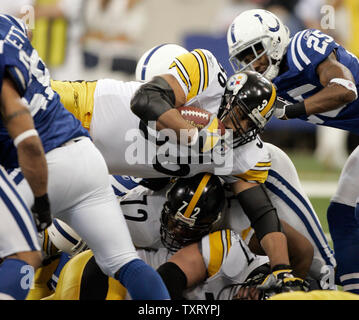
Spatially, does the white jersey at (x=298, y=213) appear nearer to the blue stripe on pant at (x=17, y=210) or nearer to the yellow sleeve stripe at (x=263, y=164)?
the yellow sleeve stripe at (x=263, y=164)

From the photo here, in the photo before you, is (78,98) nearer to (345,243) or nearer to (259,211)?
(259,211)

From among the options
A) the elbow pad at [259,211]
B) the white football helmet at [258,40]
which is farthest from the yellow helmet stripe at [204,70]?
the white football helmet at [258,40]

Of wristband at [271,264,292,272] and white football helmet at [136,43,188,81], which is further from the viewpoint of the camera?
white football helmet at [136,43,188,81]

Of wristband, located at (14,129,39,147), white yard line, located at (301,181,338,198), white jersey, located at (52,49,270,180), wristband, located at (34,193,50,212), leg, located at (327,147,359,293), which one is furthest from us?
white yard line, located at (301,181,338,198)

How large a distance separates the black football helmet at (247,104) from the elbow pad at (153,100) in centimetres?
34

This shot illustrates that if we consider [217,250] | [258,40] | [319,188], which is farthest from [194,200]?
[319,188]

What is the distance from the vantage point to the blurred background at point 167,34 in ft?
31.2

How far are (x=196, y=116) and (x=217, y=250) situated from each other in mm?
637

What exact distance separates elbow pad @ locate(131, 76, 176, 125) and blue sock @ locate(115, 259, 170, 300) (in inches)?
26.9

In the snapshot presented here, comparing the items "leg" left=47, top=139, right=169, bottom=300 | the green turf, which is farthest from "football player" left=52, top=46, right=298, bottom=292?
the green turf

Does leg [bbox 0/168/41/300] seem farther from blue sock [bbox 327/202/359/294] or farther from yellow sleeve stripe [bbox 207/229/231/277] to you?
→ blue sock [bbox 327/202/359/294]

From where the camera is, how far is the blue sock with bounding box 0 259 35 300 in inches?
103

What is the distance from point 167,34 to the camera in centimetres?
1146

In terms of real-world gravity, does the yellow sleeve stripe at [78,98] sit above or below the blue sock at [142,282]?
above
